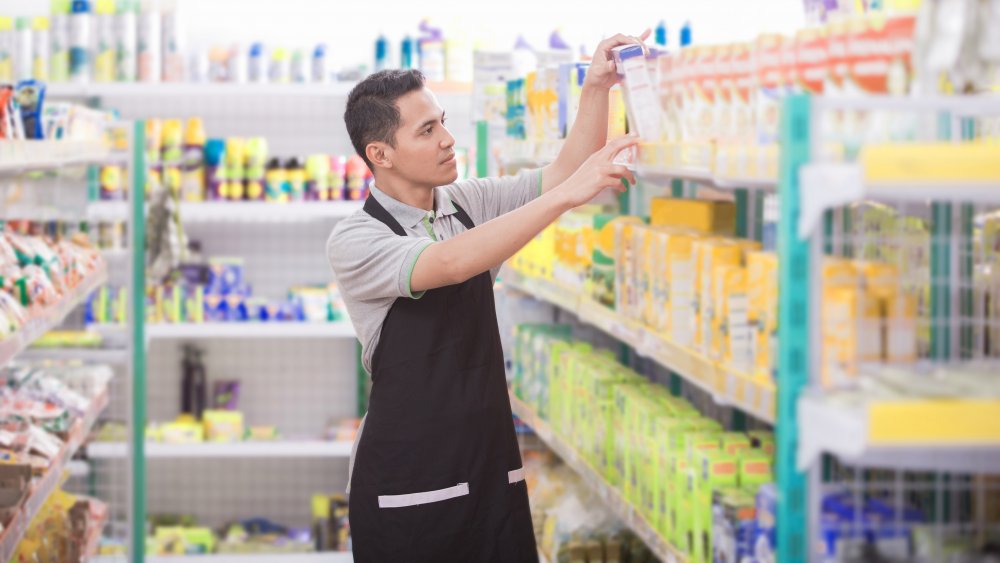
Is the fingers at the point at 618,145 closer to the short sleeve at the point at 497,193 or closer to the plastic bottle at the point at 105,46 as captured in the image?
the short sleeve at the point at 497,193

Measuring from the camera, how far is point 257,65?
243 inches

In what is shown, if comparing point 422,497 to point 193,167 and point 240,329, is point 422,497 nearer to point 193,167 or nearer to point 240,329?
point 240,329

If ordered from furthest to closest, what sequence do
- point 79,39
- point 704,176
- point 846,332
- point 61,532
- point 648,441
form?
point 79,39 < point 61,532 < point 648,441 < point 704,176 < point 846,332

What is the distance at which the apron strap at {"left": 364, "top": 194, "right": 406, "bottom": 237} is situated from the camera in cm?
312

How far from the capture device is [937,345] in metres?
2.28

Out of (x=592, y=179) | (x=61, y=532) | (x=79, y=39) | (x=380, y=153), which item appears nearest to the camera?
(x=592, y=179)

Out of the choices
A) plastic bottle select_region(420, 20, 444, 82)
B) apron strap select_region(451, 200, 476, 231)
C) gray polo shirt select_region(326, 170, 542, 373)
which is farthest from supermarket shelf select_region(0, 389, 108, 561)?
plastic bottle select_region(420, 20, 444, 82)

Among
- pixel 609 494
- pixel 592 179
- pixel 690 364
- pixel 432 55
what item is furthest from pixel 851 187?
pixel 432 55

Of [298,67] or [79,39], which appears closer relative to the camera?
[79,39]

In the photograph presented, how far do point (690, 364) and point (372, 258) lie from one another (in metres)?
0.79

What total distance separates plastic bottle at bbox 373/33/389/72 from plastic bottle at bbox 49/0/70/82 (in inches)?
55.9

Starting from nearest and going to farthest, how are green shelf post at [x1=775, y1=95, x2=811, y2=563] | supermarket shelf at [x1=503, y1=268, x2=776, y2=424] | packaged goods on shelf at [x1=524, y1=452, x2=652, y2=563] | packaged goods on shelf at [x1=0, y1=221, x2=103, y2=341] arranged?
1. green shelf post at [x1=775, y1=95, x2=811, y2=563]
2. supermarket shelf at [x1=503, y1=268, x2=776, y2=424]
3. packaged goods on shelf at [x1=0, y1=221, x2=103, y2=341]
4. packaged goods on shelf at [x1=524, y1=452, x2=652, y2=563]

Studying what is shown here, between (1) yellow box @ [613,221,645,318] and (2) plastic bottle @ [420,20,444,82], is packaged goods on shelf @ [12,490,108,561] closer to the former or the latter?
(1) yellow box @ [613,221,645,318]

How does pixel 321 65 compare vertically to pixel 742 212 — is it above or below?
above
